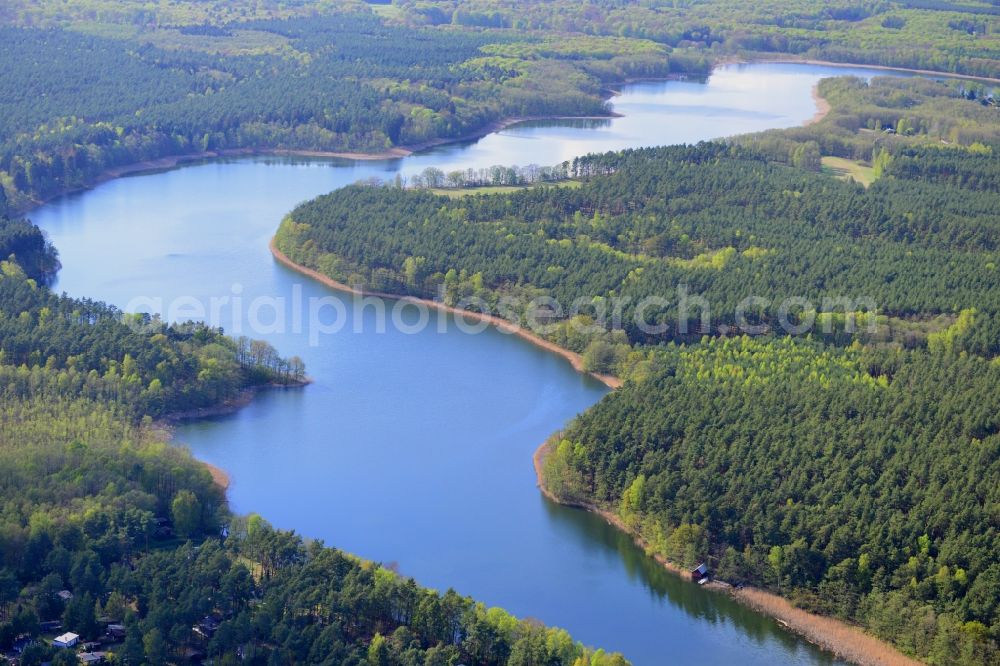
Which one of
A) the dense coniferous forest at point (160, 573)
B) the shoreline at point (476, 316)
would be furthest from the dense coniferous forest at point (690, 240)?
the dense coniferous forest at point (160, 573)

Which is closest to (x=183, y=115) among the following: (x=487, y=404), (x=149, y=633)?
(x=487, y=404)

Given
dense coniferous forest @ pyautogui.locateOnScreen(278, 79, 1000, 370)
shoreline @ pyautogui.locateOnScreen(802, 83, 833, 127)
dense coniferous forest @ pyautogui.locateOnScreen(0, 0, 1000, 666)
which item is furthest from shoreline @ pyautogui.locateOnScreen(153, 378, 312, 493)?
shoreline @ pyautogui.locateOnScreen(802, 83, 833, 127)

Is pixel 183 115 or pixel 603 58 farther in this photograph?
pixel 603 58

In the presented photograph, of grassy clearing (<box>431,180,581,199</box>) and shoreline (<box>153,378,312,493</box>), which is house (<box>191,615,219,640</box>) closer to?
shoreline (<box>153,378,312,493</box>)

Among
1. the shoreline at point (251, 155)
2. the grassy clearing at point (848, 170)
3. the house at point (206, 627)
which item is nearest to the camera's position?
the house at point (206, 627)

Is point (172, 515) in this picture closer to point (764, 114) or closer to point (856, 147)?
point (856, 147)

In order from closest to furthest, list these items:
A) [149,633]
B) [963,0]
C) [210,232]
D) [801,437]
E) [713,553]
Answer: [149,633]
[713,553]
[801,437]
[210,232]
[963,0]

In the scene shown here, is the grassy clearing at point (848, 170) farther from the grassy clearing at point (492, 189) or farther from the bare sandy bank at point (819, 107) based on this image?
the grassy clearing at point (492, 189)
